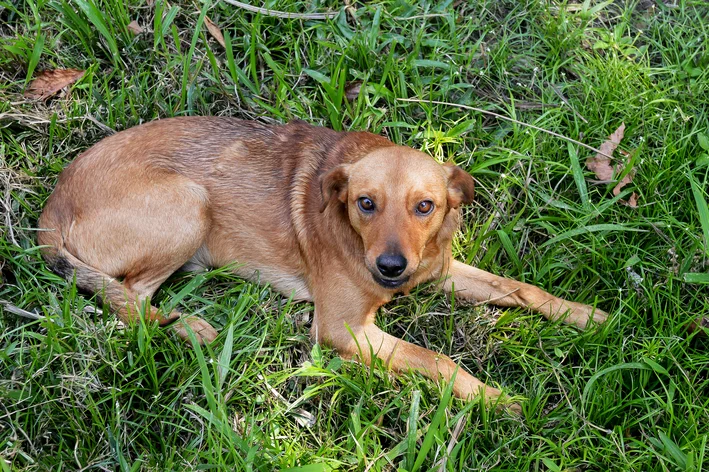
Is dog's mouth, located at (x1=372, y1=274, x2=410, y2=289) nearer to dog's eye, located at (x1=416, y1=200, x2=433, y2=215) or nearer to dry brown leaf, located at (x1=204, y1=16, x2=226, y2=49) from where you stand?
dog's eye, located at (x1=416, y1=200, x2=433, y2=215)

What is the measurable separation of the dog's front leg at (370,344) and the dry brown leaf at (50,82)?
104 inches

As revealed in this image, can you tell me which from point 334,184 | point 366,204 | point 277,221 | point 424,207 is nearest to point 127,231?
point 277,221

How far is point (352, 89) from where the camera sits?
17.5 ft

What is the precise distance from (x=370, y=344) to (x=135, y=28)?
10.5 feet

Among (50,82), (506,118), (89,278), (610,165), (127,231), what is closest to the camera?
(89,278)

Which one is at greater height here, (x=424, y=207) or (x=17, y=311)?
(x=424, y=207)

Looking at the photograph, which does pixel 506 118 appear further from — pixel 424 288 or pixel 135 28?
pixel 135 28

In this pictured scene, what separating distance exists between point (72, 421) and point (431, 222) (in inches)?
87.4

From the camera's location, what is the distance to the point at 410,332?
176 inches

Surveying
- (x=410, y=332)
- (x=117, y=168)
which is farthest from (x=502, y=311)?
(x=117, y=168)

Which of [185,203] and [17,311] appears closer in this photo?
[17,311]

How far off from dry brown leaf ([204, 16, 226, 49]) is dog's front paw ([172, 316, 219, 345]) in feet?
7.64

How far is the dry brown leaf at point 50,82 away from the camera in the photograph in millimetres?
5227

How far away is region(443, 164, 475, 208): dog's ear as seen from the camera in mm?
4160
